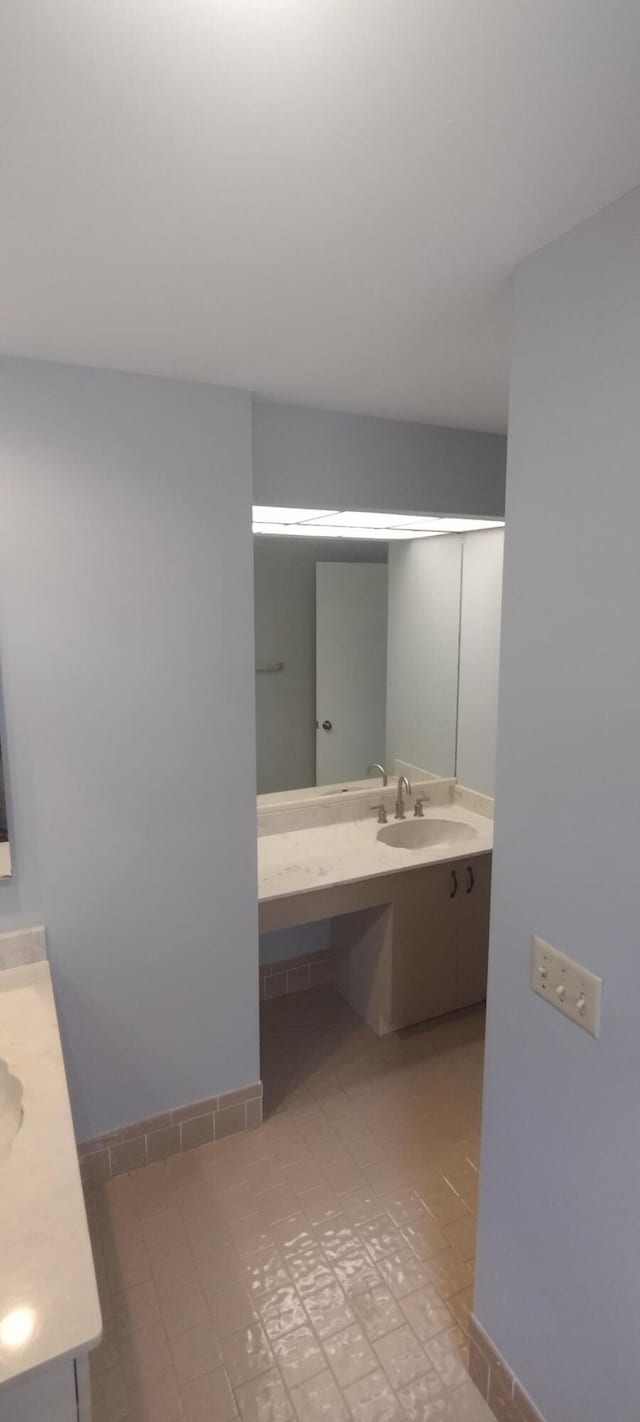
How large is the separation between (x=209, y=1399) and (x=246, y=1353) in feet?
0.38

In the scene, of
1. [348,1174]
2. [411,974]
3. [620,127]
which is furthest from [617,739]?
[411,974]

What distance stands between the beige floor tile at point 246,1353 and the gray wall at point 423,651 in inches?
78.4

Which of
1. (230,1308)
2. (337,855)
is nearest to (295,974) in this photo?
(337,855)

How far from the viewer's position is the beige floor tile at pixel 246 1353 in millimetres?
1605

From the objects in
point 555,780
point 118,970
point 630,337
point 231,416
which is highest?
point 231,416

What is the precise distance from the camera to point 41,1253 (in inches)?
42.0

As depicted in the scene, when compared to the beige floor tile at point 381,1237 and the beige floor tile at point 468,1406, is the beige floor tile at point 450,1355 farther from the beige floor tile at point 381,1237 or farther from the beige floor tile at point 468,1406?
the beige floor tile at point 381,1237

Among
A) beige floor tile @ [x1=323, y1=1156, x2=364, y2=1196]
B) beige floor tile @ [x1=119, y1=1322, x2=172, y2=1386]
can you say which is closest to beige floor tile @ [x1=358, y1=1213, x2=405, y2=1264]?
beige floor tile @ [x1=323, y1=1156, x2=364, y2=1196]

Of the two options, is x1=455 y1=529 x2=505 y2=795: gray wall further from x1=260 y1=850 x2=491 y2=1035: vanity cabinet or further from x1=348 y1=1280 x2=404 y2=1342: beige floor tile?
x1=348 y1=1280 x2=404 y2=1342: beige floor tile

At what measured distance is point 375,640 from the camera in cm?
305

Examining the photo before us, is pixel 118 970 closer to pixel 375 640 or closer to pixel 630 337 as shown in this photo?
pixel 375 640

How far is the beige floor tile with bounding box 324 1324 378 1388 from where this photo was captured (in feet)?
5.27

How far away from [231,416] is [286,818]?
1.52 metres

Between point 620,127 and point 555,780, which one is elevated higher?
point 620,127
